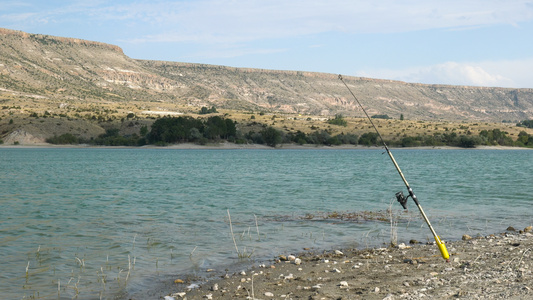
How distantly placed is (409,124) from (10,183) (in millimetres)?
118080

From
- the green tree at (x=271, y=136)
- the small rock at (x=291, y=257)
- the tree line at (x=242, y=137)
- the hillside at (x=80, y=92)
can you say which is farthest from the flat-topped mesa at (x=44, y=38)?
the small rock at (x=291, y=257)

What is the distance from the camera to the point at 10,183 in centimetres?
3919

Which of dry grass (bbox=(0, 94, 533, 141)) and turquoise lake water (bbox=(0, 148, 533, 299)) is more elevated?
dry grass (bbox=(0, 94, 533, 141))

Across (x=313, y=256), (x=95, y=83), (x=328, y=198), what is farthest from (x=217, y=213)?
(x=95, y=83)

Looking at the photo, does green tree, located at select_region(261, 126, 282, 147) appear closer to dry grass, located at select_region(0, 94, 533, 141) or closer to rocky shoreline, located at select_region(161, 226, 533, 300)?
dry grass, located at select_region(0, 94, 533, 141)

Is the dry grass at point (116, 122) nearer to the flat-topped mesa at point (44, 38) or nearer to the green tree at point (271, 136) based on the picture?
the green tree at point (271, 136)

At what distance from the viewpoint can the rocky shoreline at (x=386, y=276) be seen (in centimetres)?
1016

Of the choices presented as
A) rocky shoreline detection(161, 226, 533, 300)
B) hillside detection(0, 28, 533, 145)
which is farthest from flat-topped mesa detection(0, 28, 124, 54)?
rocky shoreline detection(161, 226, 533, 300)

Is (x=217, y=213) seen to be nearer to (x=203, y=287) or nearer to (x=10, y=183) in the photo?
(x=203, y=287)

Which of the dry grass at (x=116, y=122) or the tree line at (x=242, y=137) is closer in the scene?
the tree line at (x=242, y=137)

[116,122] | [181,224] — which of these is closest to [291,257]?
[181,224]

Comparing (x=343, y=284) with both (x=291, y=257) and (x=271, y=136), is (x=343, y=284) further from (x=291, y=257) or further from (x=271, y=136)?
(x=271, y=136)

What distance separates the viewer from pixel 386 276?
1153 centimetres

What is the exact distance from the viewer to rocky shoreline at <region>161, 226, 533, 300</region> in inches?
400
